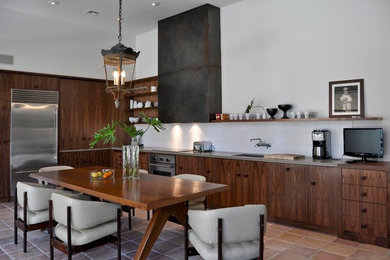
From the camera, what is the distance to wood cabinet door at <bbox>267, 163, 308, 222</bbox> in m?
4.10

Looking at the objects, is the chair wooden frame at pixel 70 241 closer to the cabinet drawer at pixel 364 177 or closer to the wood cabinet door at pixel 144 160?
the cabinet drawer at pixel 364 177

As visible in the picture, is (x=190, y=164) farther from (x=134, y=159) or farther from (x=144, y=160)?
(x=134, y=159)

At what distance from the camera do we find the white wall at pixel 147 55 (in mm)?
7000

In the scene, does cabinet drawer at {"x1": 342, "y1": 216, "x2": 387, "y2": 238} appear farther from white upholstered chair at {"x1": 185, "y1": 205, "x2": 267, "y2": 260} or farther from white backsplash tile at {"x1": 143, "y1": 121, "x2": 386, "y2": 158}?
white upholstered chair at {"x1": 185, "y1": 205, "x2": 267, "y2": 260}

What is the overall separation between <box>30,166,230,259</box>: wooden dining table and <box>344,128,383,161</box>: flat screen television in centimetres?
192

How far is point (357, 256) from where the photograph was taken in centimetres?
331

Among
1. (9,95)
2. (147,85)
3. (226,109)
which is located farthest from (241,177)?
(9,95)

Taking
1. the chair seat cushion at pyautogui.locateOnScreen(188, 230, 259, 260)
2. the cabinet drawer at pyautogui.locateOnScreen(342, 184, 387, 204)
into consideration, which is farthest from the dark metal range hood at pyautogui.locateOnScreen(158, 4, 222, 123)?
the chair seat cushion at pyautogui.locateOnScreen(188, 230, 259, 260)

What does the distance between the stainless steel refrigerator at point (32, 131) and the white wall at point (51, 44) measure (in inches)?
21.4

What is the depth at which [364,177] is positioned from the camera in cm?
359

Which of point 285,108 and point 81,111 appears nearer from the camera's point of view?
point 285,108

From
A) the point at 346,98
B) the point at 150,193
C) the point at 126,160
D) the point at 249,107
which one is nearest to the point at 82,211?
the point at 150,193

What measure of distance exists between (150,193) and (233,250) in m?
0.86

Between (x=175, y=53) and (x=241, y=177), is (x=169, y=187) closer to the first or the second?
(x=241, y=177)
